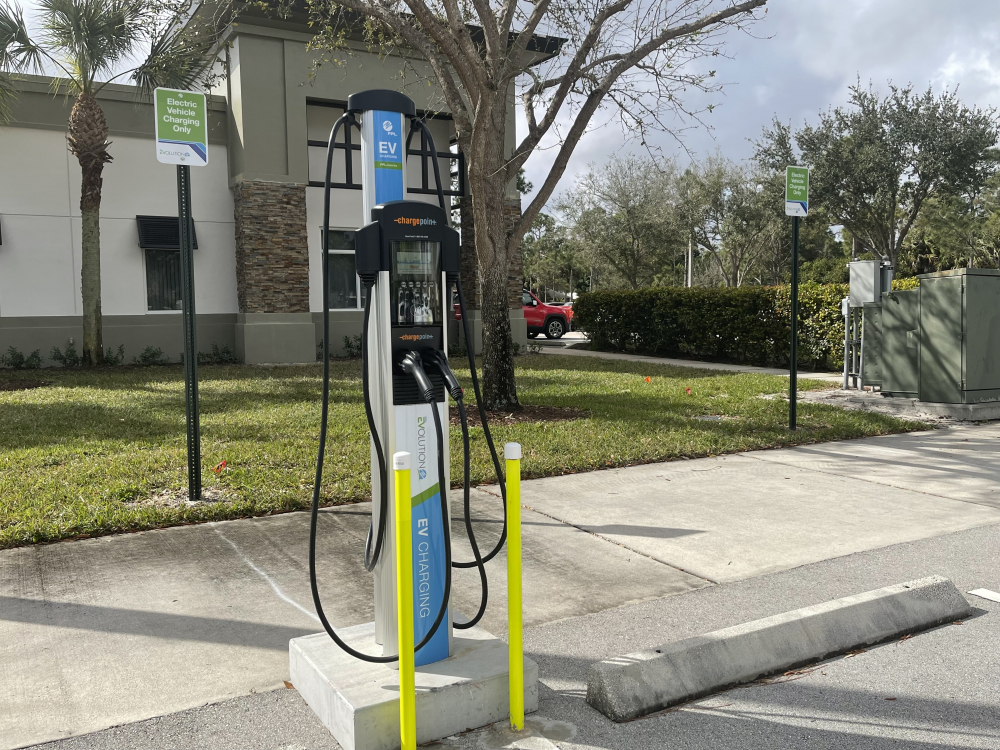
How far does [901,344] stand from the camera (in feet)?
35.9

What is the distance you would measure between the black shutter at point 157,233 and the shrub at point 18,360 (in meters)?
3.09

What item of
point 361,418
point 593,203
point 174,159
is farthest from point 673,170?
point 174,159

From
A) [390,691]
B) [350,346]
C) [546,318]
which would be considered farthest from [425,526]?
[546,318]

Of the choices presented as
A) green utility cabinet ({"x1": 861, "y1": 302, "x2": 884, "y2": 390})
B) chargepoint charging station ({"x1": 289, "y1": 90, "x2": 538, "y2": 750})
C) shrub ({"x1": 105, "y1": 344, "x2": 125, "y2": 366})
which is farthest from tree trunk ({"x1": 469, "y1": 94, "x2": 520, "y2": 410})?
shrub ({"x1": 105, "y1": 344, "x2": 125, "y2": 366})

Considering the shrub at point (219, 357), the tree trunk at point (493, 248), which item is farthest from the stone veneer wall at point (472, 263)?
the tree trunk at point (493, 248)

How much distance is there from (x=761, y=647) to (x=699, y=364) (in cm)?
1485

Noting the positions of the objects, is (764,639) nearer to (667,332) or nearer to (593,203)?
(667,332)

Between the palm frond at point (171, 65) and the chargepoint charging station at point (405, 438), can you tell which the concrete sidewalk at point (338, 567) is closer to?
the chargepoint charging station at point (405, 438)

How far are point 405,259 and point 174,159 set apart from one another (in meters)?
3.67

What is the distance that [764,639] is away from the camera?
11.7 feet

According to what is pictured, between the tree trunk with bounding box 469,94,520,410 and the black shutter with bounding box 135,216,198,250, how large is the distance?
9.80 meters

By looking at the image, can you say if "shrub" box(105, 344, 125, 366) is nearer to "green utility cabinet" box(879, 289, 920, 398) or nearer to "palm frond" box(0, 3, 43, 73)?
"palm frond" box(0, 3, 43, 73)

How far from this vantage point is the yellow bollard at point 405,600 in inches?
105

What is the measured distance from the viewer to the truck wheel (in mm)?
28531
